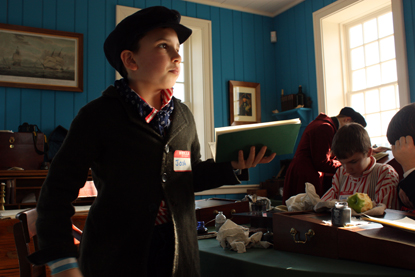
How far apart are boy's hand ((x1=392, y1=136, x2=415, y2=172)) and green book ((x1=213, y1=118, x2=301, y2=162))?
675 millimetres

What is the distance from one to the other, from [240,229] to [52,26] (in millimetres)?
3841

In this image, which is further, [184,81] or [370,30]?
[184,81]

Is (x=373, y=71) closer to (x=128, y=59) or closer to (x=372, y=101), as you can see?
(x=372, y=101)

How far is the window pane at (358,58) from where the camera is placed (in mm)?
4508

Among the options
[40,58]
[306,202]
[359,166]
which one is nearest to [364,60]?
[359,166]

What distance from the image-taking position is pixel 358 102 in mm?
4586

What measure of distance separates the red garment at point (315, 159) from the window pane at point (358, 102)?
70.9 inches

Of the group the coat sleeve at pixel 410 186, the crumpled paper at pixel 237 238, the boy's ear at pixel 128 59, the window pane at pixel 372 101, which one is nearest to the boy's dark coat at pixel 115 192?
the boy's ear at pixel 128 59

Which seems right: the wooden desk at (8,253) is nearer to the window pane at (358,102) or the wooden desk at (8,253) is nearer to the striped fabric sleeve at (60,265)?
the striped fabric sleeve at (60,265)

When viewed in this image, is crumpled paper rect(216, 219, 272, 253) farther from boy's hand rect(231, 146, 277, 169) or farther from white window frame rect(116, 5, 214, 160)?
white window frame rect(116, 5, 214, 160)

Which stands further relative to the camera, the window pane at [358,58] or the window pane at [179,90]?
the window pane at [179,90]

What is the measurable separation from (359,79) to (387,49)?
0.54 meters

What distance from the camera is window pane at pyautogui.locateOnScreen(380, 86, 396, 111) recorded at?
4096mm

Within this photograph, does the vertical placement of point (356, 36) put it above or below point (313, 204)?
above
